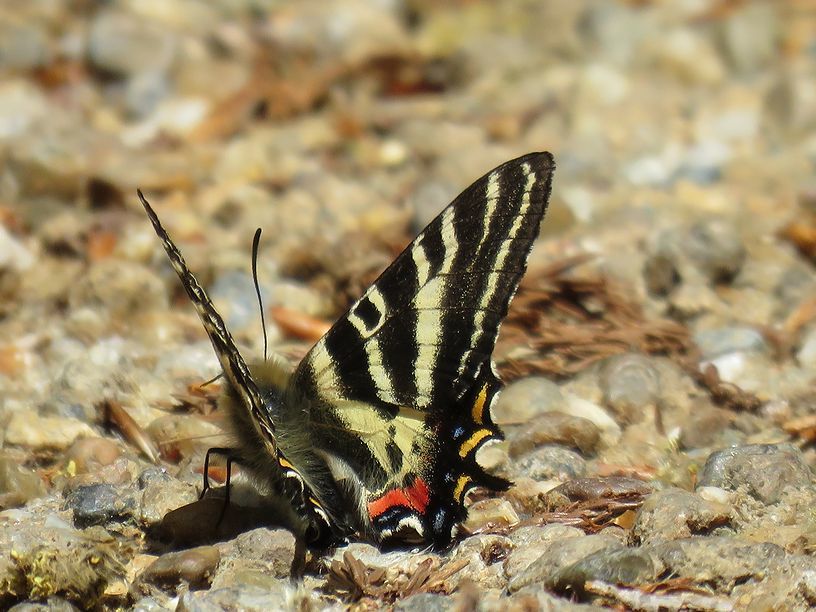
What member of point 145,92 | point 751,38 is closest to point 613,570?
point 145,92

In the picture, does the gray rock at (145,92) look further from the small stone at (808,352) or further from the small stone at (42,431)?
the small stone at (808,352)

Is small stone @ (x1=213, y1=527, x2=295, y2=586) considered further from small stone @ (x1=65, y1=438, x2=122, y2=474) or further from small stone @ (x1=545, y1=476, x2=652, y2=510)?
small stone @ (x1=545, y1=476, x2=652, y2=510)

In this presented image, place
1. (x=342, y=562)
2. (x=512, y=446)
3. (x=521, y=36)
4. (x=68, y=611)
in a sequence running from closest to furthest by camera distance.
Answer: (x=68, y=611) → (x=342, y=562) → (x=512, y=446) → (x=521, y=36)

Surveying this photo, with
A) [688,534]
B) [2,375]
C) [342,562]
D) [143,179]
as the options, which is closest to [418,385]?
[342,562]

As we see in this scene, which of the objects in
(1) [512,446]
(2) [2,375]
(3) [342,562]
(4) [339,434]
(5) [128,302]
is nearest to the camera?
(3) [342,562]

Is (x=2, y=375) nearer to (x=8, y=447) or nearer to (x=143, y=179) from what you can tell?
(x=8, y=447)

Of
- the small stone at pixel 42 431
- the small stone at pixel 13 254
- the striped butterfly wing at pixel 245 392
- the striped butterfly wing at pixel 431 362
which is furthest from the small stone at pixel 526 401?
the small stone at pixel 13 254

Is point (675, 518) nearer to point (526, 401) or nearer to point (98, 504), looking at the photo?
point (526, 401)

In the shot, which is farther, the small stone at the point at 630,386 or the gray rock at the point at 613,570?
the small stone at the point at 630,386
